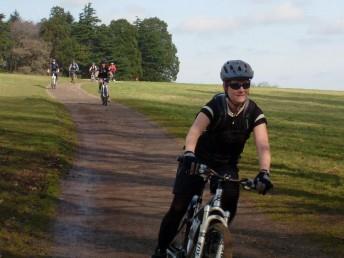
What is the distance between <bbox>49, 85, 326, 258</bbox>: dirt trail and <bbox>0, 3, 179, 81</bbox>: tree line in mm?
98693

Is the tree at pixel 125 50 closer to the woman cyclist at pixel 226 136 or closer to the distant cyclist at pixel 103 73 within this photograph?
the distant cyclist at pixel 103 73

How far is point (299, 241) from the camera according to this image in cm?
794

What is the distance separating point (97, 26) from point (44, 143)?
392 feet

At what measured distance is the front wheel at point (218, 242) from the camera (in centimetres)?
495

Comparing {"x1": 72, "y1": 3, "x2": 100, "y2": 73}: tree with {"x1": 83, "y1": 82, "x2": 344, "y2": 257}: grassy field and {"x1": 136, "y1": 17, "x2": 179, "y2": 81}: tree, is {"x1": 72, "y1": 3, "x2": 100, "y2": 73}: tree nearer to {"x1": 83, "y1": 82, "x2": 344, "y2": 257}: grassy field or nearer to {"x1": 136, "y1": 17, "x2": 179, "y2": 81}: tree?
{"x1": 136, "y1": 17, "x2": 179, "y2": 81}: tree

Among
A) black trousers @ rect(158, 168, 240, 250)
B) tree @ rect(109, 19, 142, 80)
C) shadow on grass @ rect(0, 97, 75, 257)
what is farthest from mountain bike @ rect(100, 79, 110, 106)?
tree @ rect(109, 19, 142, 80)

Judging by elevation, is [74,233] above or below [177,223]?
below

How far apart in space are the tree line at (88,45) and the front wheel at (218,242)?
109088mm

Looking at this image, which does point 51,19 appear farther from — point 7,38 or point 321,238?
point 321,238

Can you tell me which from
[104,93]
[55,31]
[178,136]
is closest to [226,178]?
[178,136]

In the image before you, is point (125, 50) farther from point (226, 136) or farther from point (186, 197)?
point (226, 136)

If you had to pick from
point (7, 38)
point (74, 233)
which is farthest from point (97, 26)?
point (74, 233)

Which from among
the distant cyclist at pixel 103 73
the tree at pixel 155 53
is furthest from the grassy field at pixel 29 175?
the tree at pixel 155 53

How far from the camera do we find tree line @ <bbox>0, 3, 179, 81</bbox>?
11831cm
